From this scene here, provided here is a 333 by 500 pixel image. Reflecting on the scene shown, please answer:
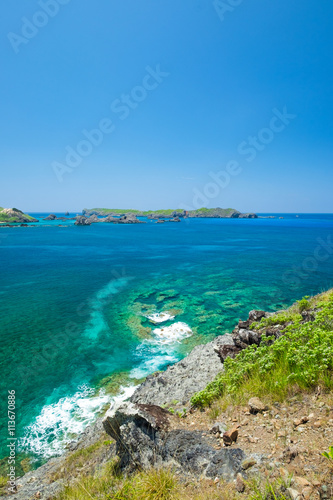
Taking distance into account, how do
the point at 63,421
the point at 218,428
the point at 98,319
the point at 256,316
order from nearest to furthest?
the point at 218,428, the point at 63,421, the point at 256,316, the point at 98,319

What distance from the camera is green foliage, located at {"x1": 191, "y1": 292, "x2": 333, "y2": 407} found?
663 centimetres

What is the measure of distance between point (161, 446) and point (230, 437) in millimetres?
1955

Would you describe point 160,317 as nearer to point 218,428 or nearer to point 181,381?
point 181,381

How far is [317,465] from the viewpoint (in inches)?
167

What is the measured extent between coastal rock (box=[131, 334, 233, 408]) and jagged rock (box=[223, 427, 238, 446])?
17.5ft

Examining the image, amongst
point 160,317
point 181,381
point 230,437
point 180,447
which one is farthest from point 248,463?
point 160,317

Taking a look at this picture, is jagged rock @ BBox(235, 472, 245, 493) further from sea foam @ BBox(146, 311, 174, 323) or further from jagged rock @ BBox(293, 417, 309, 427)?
sea foam @ BBox(146, 311, 174, 323)

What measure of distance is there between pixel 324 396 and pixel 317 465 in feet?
7.26

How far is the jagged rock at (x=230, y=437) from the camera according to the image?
5.68 m

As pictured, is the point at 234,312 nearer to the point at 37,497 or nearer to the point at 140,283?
A: the point at 140,283

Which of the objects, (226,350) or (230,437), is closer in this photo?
(230,437)

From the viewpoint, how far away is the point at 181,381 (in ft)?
45.6

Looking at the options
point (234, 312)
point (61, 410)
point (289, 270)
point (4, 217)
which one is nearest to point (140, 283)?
point (234, 312)

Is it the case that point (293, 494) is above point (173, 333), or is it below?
above
